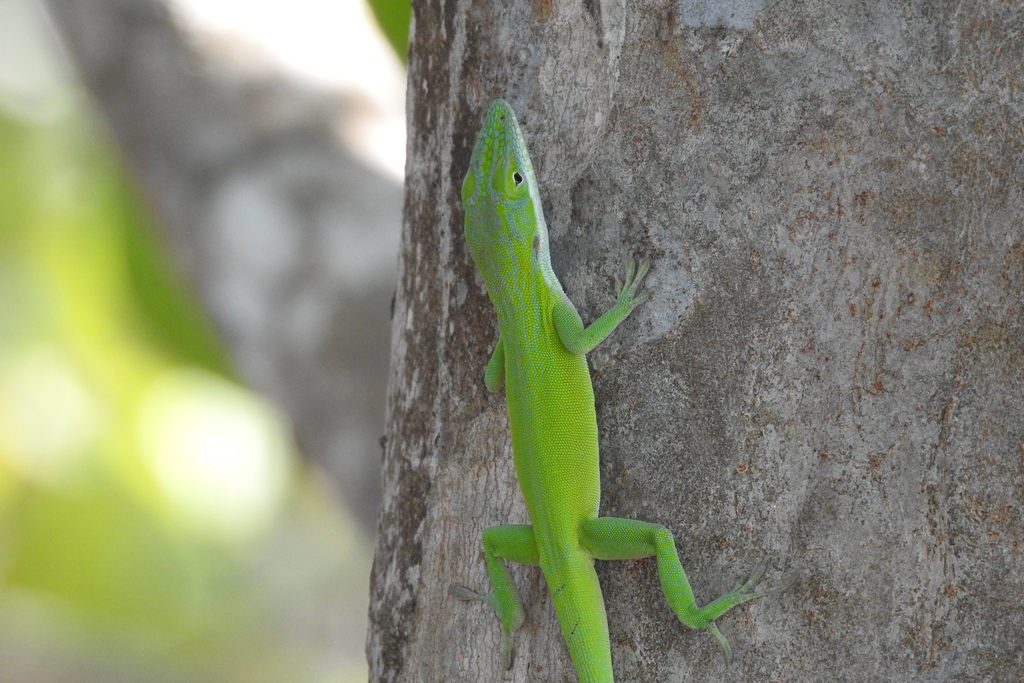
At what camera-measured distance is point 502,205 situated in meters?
2.17

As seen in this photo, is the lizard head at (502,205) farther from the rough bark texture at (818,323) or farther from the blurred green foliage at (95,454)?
the blurred green foliage at (95,454)

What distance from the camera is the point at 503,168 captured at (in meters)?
2.03

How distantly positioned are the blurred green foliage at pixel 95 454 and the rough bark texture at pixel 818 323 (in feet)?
14.9

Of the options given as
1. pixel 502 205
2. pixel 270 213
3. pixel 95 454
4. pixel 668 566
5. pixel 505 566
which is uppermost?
pixel 95 454

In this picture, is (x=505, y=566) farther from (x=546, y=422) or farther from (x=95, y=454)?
(x=95, y=454)

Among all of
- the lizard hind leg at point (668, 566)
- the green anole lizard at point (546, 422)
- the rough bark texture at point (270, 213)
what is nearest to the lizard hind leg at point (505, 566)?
the green anole lizard at point (546, 422)

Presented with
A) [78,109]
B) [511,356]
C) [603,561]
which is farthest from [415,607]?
[78,109]

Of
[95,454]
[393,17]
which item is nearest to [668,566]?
[393,17]

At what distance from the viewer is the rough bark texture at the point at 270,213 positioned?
3.84m

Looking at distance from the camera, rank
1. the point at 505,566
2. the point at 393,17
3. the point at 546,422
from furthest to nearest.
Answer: the point at 393,17
the point at 546,422
the point at 505,566

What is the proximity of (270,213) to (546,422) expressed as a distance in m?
2.39

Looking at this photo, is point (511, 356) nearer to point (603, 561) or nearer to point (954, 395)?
point (603, 561)

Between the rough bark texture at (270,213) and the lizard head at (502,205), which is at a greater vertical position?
the rough bark texture at (270,213)

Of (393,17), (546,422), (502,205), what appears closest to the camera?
(546,422)
